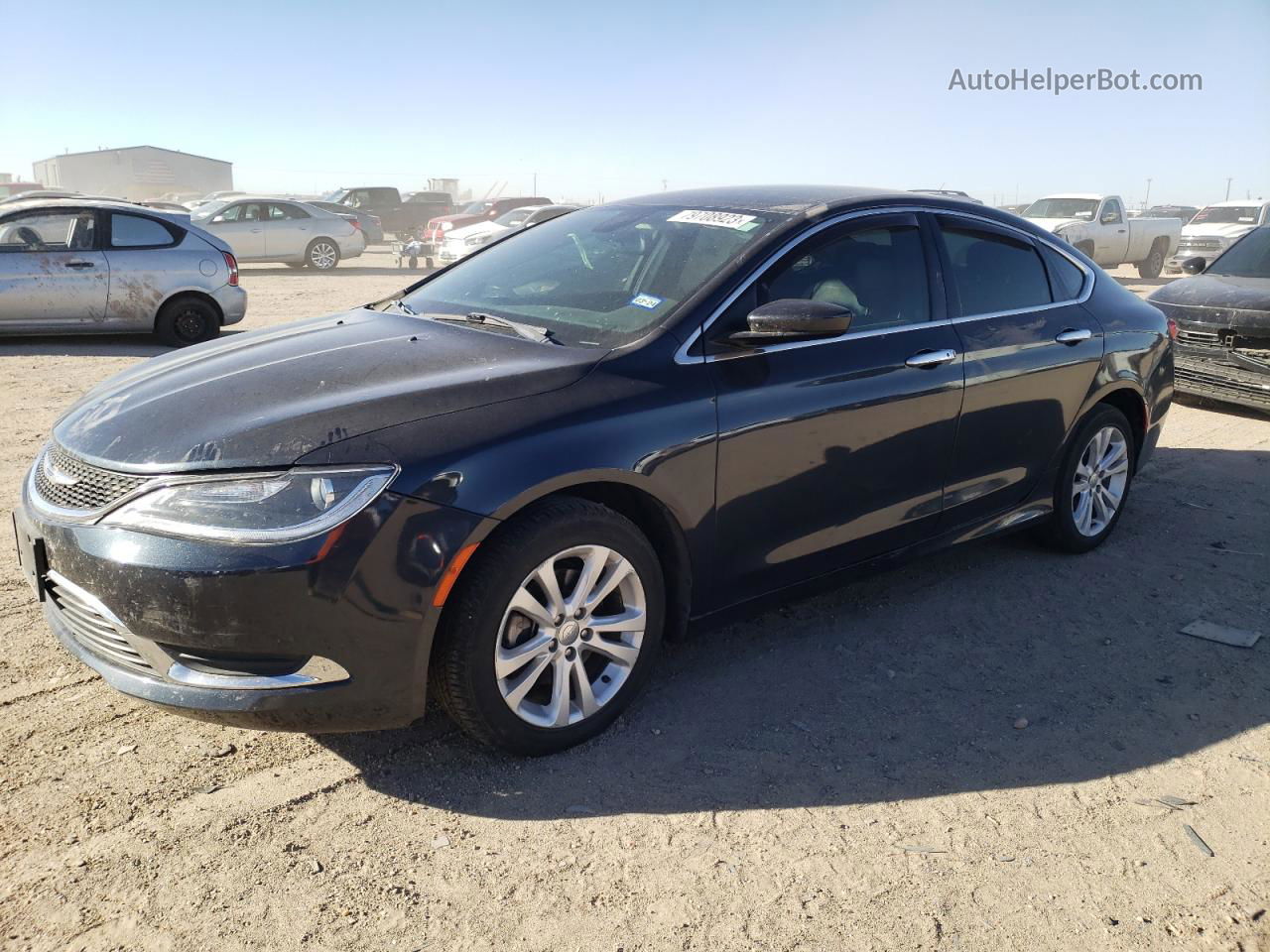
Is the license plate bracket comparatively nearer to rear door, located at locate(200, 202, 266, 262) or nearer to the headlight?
the headlight

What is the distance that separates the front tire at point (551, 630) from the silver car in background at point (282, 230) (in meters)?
20.2

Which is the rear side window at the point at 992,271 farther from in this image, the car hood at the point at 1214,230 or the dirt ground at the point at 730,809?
→ the car hood at the point at 1214,230

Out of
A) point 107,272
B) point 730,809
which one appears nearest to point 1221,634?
point 730,809

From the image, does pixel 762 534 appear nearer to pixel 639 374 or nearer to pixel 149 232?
pixel 639 374

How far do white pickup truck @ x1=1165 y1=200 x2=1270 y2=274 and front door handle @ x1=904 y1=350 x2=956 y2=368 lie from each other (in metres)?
21.9

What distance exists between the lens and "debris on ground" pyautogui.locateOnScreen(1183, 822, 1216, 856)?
2.88m

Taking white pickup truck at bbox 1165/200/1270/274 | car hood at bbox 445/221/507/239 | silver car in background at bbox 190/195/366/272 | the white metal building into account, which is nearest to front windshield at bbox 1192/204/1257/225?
white pickup truck at bbox 1165/200/1270/274

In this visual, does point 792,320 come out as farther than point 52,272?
No

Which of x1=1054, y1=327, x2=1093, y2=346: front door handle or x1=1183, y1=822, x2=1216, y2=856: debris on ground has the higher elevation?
x1=1054, y1=327, x2=1093, y2=346: front door handle

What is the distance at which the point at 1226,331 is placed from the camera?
8.48 metres

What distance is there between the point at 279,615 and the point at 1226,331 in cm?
826

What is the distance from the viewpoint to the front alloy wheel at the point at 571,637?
3037mm

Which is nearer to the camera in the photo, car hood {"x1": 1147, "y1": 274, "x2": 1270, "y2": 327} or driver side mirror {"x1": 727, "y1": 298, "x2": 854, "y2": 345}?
driver side mirror {"x1": 727, "y1": 298, "x2": 854, "y2": 345}

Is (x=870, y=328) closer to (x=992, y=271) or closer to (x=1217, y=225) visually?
(x=992, y=271)
